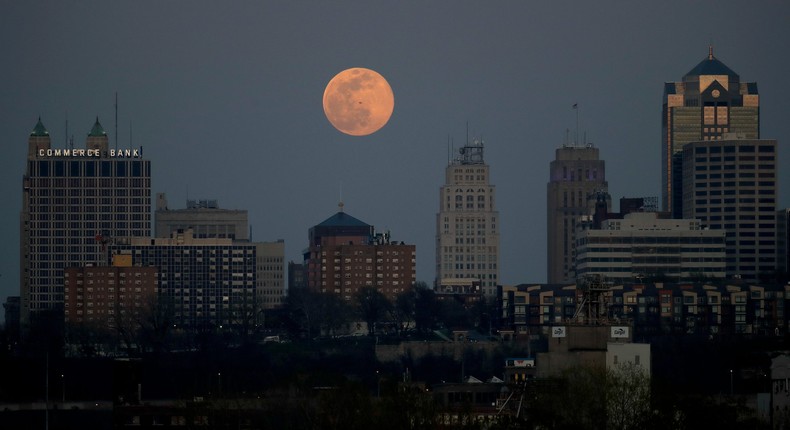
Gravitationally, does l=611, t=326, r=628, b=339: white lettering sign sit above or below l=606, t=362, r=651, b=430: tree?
above

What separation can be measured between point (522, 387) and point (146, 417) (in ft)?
134

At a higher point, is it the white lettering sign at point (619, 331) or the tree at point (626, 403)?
the white lettering sign at point (619, 331)

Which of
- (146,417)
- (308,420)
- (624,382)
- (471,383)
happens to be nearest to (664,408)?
(624,382)

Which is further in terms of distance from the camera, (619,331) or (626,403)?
(619,331)

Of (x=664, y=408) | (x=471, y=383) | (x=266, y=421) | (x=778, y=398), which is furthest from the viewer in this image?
(x=471, y=383)

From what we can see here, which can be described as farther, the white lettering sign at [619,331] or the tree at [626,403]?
the white lettering sign at [619,331]

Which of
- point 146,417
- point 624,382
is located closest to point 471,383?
point 146,417

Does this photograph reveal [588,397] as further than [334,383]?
No

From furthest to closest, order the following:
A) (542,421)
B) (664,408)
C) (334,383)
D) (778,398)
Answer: (334,383) < (778,398) < (664,408) < (542,421)

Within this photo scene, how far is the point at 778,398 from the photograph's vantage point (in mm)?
123875

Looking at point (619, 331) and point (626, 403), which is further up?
point (619, 331)

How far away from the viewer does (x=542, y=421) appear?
108m

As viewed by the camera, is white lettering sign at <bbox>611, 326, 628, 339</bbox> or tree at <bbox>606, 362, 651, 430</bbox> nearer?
tree at <bbox>606, 362, 651, 430</bbox>

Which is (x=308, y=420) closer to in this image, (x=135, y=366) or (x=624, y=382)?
(x=624, y=382)
